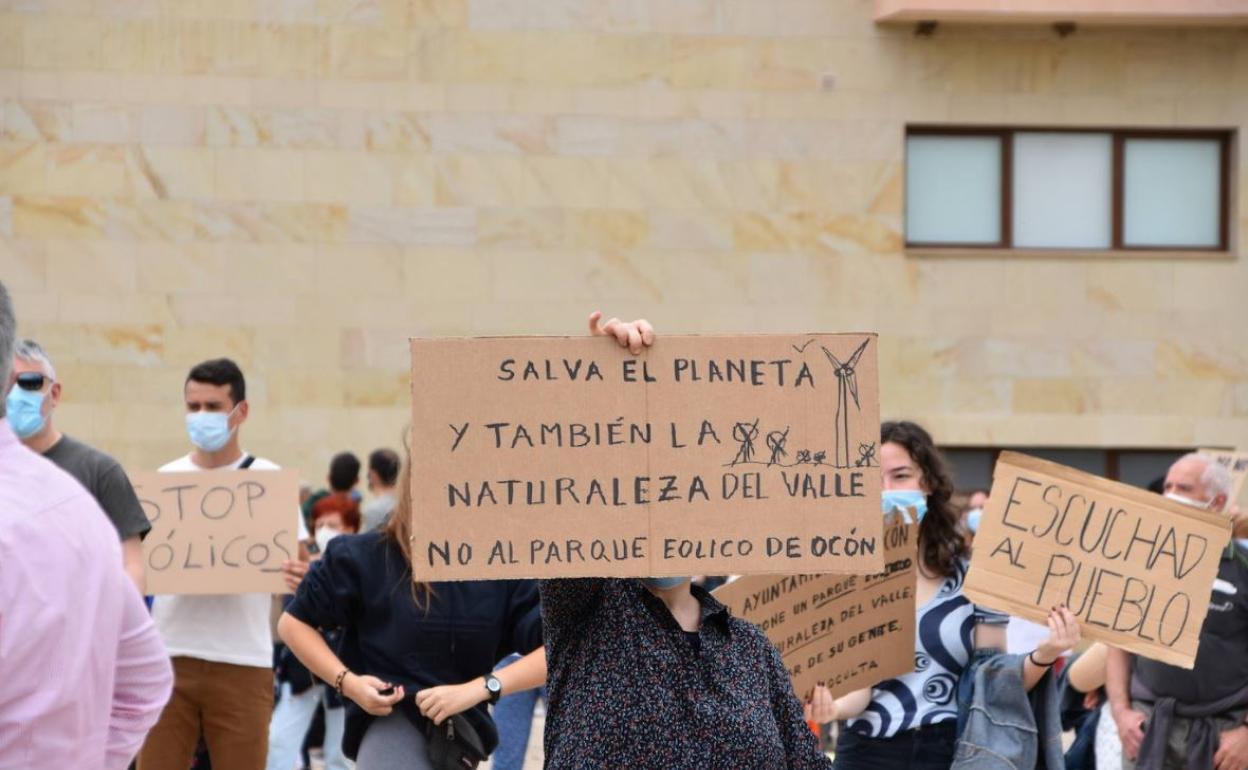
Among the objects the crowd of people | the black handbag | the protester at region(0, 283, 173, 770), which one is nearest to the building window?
the crowd of people

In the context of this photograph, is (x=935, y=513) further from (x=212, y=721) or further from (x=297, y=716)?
(x=297, y=716)

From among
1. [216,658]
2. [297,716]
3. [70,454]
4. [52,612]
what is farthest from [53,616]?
[297,716]

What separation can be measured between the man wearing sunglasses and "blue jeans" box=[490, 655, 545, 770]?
3.03m

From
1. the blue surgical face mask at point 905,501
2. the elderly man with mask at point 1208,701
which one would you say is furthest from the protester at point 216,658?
the elderly man with mask at point 1208,701

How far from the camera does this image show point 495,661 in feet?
18.6

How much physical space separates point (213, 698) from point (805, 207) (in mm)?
11093

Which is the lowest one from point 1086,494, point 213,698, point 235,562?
point 213,698

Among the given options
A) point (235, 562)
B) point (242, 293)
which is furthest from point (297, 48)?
point (235, 562)

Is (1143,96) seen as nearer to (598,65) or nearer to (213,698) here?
(598,65)

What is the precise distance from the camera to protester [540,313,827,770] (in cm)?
385

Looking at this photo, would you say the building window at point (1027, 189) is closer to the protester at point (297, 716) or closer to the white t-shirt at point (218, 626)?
the protester at point (297, 716)

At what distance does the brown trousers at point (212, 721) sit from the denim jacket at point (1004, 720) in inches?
115

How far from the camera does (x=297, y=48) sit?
16781mm

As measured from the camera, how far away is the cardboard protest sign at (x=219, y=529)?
7238 millimetres
